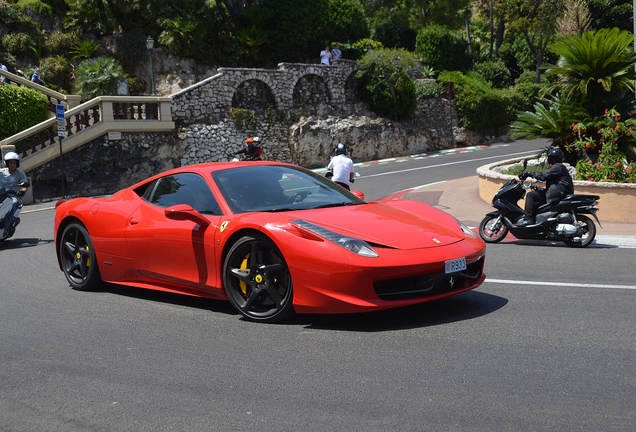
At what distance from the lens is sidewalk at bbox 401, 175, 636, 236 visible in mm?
11391

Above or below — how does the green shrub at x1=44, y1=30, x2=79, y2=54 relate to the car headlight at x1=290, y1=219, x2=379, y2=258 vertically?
above

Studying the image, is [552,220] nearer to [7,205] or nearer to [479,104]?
[7,205]

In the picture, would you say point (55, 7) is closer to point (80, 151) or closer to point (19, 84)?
point (19, 84)

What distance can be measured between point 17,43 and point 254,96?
12297mm

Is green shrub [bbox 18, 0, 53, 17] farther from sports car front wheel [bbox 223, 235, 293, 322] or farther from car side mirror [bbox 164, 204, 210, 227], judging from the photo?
sports car front wheel [bbox 223, 235, 293, 322]

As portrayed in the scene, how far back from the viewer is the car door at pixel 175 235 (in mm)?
5793

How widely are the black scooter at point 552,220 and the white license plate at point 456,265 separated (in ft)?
16.2

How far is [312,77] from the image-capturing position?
32.6 m

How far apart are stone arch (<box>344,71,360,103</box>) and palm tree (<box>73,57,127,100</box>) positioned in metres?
11.3

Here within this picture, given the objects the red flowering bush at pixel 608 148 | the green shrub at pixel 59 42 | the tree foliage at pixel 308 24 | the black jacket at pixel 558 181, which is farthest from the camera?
the tree foliage at pixel 308 24

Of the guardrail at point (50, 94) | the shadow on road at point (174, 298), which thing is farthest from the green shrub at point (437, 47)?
the shadow on road at point (174, 298)

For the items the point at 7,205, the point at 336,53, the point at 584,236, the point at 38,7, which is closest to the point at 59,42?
the point at 38,7

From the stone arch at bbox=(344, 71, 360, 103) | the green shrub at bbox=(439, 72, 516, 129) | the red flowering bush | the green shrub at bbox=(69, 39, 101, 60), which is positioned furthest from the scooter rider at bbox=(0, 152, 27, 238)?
the green shrub at bbox=(439, 72, 516, 129)

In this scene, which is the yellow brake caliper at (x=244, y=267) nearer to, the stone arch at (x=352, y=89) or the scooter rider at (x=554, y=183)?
the scooter rider at (x=554, y=183)
